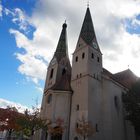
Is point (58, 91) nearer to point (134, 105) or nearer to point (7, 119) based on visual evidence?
point (7, 119)

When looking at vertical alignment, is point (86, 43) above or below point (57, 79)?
above

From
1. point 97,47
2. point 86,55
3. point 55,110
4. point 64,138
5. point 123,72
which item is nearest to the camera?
point 64,138

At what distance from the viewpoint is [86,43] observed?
3419 centimetres

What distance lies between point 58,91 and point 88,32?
13.8 m

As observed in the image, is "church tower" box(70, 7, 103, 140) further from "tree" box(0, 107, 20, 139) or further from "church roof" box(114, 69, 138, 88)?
"church roof" box(114, 69, 138, 88)

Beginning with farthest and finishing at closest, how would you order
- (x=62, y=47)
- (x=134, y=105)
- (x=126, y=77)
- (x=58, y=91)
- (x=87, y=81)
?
1. (x=126, y=77)
2. (x=62, y=47)
3. (x=58, y=91)
4. (x=87, y=81)
5. (x=134, y=105)

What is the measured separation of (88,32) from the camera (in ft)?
121

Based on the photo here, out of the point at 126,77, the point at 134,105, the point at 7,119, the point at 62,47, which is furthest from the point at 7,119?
the point at 126,77

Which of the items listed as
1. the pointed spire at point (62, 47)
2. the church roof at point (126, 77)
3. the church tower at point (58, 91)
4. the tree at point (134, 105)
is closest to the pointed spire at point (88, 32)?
the pointed spire at point (62, 47)

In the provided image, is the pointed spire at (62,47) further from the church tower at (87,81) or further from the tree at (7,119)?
the tree at (7,119)

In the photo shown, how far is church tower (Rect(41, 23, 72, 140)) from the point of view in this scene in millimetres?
29922

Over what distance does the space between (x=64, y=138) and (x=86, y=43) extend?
17244 mm

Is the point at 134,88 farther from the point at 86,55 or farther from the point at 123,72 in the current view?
the point at 123,72

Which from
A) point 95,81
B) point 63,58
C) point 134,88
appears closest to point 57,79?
point 63,58
